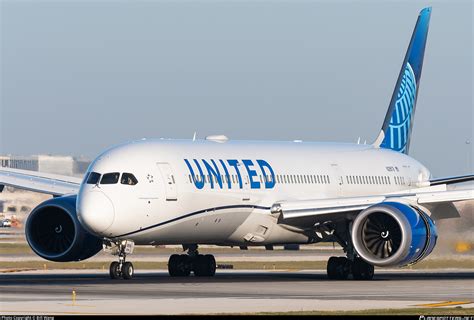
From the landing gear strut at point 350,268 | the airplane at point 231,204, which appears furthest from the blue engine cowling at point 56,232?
the landing gear strut at point 350,268

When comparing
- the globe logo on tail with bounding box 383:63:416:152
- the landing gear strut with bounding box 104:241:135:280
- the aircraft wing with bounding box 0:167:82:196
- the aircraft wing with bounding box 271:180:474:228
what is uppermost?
the globe logo on tail with bounding box 383:63:416:152

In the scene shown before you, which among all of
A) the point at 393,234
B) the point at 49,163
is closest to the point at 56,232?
the point at 393,234

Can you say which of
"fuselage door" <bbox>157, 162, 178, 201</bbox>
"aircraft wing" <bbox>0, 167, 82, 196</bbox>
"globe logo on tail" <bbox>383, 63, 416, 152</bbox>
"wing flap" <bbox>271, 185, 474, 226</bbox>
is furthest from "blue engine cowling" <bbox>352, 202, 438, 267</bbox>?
"globe logo on tail" <bbox>383, 63, 416, 152</bbox>

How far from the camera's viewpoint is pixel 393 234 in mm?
39656

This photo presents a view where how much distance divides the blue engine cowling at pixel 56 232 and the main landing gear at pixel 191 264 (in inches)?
117

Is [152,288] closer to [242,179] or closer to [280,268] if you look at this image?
[242,179]

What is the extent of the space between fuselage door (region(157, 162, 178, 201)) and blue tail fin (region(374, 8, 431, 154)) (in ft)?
50.0

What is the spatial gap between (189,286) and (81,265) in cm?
2152

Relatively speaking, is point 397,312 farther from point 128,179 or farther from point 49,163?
point 49,163

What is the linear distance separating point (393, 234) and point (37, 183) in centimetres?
1345

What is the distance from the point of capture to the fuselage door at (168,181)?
38034mm

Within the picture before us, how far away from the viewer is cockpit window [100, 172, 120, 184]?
37156 mm

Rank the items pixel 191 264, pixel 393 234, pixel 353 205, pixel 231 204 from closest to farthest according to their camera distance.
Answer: pixel 393 234, pixel 231 204, pixel 353 205, pixel 191 264

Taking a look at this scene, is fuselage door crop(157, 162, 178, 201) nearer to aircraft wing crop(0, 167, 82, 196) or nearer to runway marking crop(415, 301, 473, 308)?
aircraft wing crop(0, 167, 82, 196)
